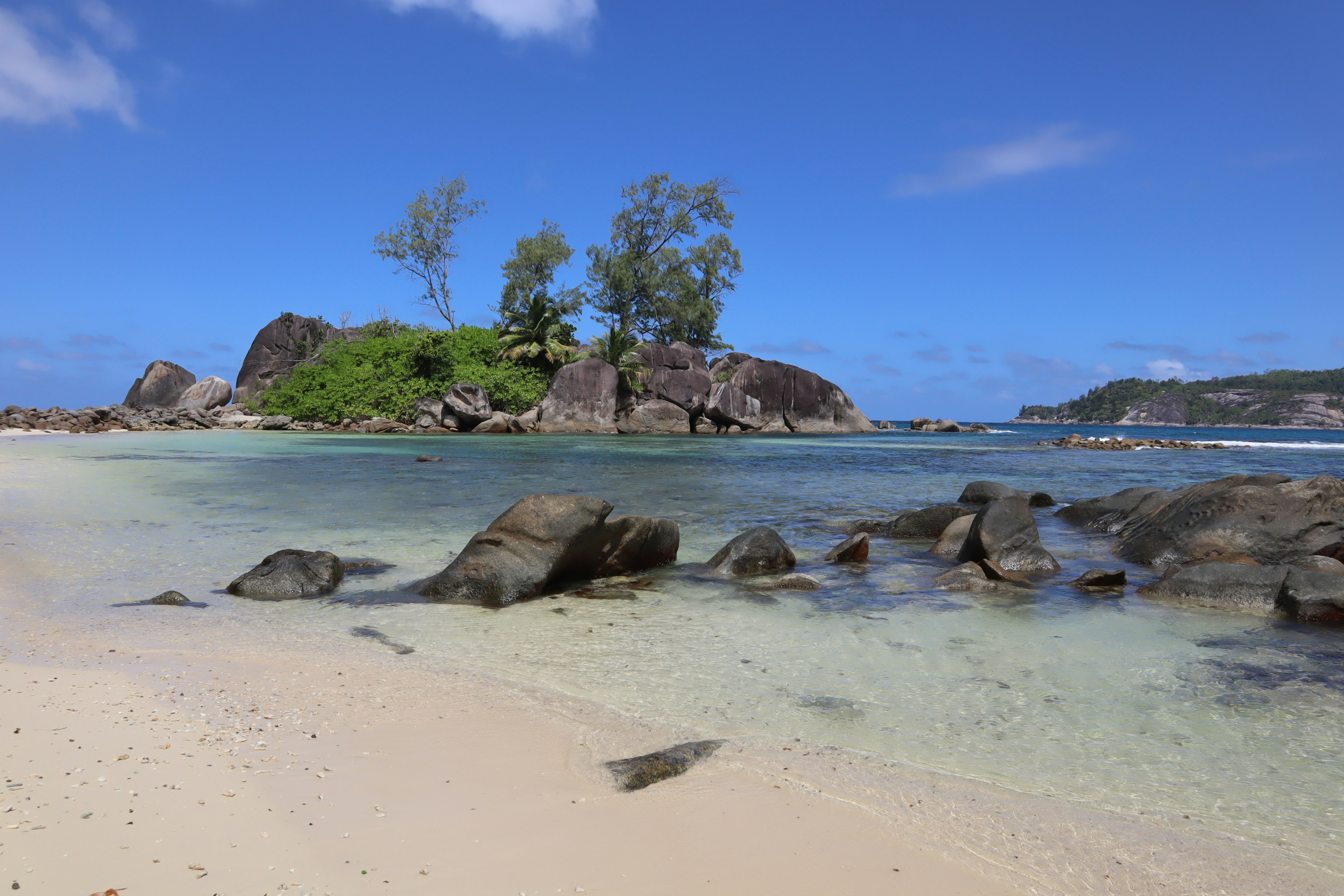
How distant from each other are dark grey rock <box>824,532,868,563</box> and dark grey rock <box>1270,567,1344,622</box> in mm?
3064

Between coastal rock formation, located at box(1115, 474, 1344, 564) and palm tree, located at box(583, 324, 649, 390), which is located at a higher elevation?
palm tree, located at box(583, 324, 649, 390)

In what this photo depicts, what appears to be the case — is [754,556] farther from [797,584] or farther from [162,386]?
[162,386]

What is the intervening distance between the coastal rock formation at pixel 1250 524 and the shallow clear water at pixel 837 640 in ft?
1.67

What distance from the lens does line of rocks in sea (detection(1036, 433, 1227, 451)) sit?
113 feet

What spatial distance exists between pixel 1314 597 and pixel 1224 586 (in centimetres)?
52

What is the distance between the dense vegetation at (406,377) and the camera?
A: 3481 cm

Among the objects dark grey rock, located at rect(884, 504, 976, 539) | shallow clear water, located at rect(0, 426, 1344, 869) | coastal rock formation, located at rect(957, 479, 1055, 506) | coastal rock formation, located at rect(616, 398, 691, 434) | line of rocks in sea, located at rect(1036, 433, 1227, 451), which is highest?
coastal rock formation, located at rect(616, 398, 691, 434)

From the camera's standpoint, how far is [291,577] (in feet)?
17.9

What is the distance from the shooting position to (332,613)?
495 centimetres

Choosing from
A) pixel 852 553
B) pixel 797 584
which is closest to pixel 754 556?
pixel 797 584

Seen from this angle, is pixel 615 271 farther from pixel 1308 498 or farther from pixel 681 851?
pixel 681 851

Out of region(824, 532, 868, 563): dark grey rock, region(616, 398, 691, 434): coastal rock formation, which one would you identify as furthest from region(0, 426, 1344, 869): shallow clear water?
region(616, 398, 691, 434): coastal rock formation

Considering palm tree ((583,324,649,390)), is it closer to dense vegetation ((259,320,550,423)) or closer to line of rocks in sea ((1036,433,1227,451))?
dense vegetation ((259,320,550,423))

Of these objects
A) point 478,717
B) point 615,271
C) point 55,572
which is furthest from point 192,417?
point 478,717
